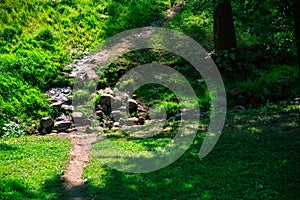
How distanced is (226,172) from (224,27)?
10.6 metres

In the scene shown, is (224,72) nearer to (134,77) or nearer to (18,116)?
(134,77)

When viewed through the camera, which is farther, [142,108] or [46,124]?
[142,108]

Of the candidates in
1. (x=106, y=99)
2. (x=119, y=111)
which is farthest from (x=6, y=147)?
(x=106, y=99)

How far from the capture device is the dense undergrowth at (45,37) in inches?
688

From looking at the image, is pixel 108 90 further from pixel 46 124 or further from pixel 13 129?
pixel 13 129

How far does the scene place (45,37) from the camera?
22.1 meters

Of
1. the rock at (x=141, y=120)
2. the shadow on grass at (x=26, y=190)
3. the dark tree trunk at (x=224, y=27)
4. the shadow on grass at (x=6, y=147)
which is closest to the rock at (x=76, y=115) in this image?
the rock at (x=141, y=120)

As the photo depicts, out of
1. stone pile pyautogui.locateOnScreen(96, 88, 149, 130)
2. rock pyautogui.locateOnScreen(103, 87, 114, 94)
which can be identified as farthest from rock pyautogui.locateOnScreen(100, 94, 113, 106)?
rock pyautogui.locateOnScreen(103, 87, 114, 94)

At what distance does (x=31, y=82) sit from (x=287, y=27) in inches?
482

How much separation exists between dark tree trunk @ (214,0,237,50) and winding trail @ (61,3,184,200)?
28.4 feet

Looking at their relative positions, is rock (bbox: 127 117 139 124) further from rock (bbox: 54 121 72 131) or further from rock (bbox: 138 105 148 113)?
rock (bbox: 54 121 72 131)

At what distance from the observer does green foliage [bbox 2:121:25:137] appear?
15375 millimetres

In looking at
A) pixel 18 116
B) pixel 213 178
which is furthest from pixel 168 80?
pixel 213 178

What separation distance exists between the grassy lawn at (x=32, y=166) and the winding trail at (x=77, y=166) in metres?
0.20
